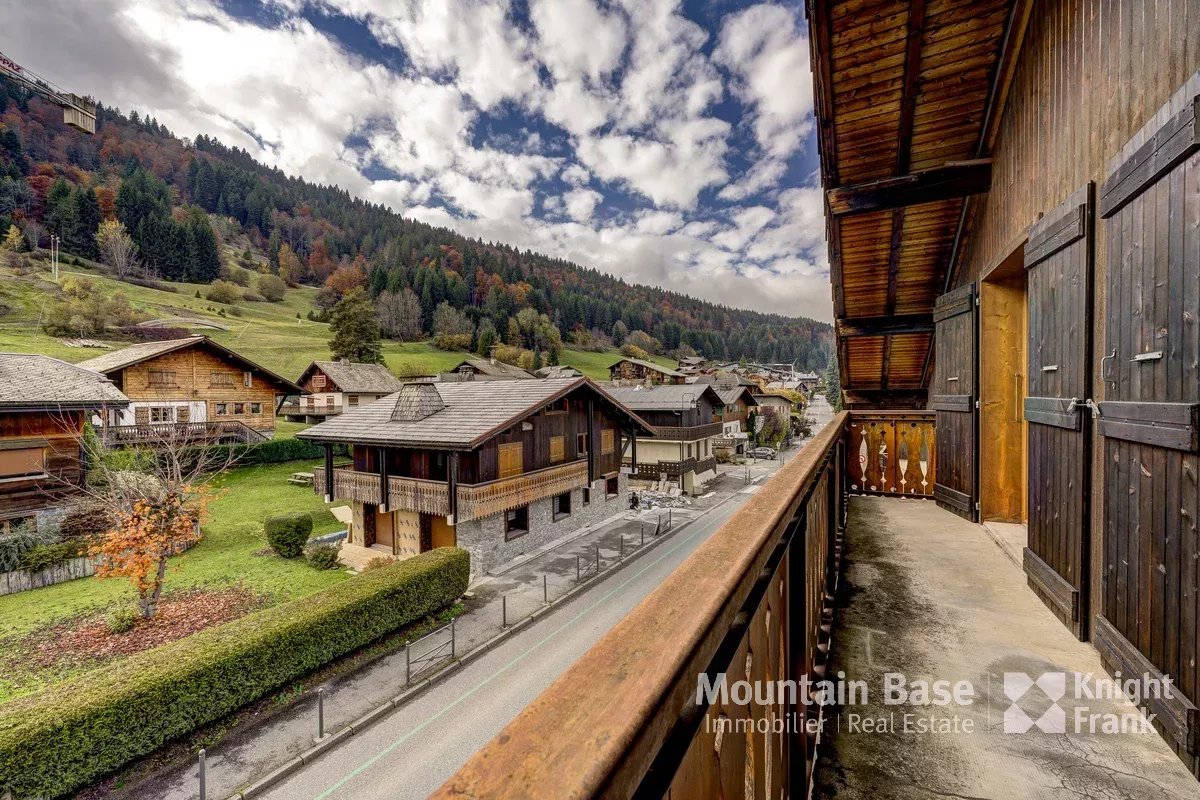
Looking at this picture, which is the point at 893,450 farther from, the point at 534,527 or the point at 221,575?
the point at 221,575

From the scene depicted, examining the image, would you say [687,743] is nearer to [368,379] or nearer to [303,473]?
[303,473]

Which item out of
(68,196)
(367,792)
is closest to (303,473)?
(367,792)

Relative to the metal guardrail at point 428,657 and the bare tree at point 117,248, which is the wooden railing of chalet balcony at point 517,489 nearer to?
the metal guardrail at point 428,657

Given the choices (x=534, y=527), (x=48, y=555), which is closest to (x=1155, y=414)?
(x=534, y=527)

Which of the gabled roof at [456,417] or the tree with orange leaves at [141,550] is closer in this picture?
the tree with orange leaves at [141,550]

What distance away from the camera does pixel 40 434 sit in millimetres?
15188

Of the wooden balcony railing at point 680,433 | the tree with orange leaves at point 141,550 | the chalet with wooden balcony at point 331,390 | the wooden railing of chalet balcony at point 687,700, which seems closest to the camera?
the wooden railing of chalet balcony at point 687,700

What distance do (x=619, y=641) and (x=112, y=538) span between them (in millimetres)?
15487

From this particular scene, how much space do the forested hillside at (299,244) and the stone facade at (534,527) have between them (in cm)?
5108

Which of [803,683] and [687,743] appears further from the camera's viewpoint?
[803,683]

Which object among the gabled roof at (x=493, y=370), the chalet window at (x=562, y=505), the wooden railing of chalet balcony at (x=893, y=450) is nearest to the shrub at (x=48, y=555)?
the chalet window at (x=562, y=505)

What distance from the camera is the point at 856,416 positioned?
7426 mm

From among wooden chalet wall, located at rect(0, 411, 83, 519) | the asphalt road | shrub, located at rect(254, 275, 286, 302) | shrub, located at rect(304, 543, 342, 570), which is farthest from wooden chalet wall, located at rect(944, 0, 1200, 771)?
shrub, located at rect(254, 275, 286, 302)

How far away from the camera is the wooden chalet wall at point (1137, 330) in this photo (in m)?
2.28
